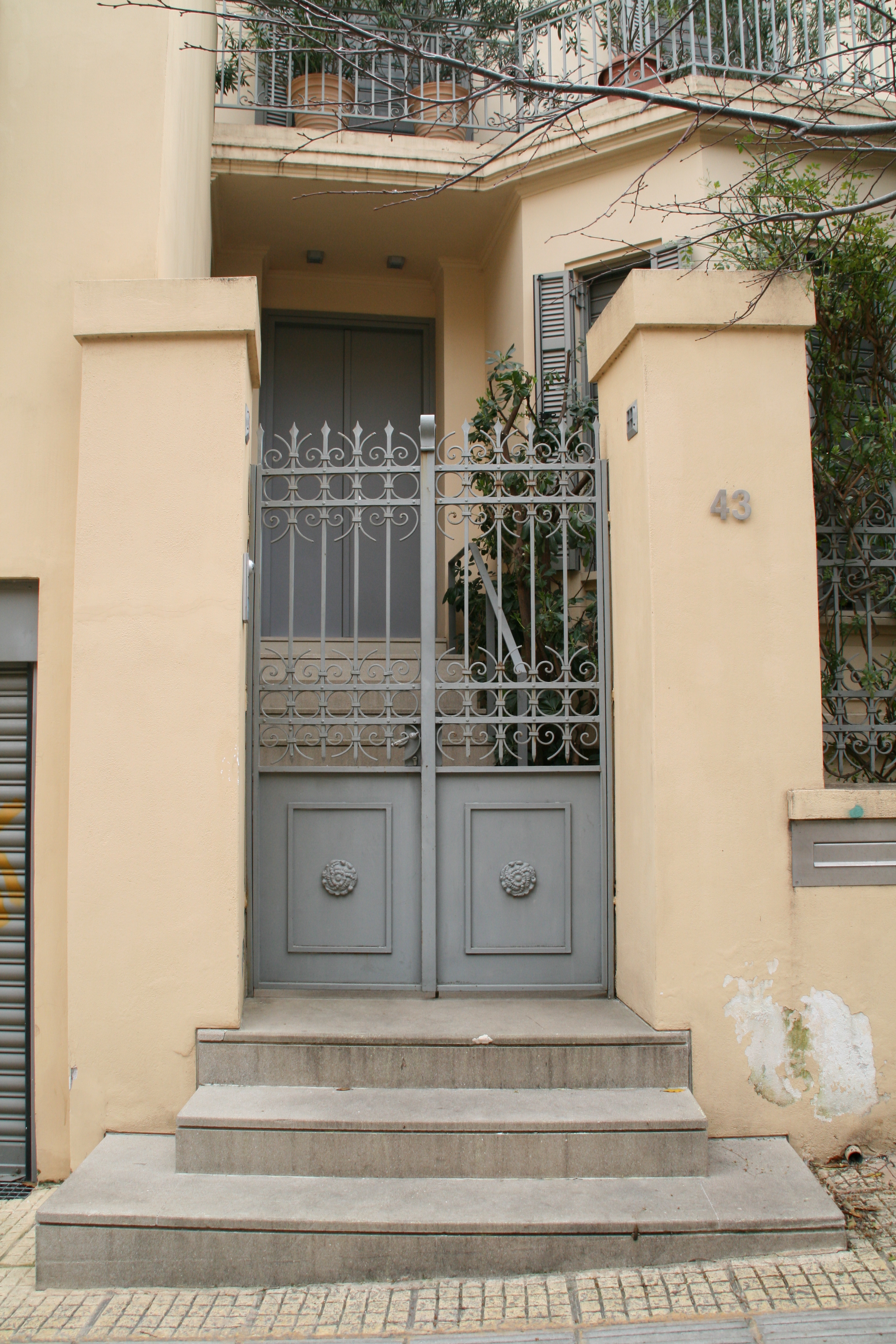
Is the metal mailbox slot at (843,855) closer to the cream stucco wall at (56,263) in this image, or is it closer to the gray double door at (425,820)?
the gray double door at (425,820)

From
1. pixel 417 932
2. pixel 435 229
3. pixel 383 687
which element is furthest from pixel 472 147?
pixel 417 932

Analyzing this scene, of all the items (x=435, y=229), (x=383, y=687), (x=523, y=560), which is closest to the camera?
(x=383, y=687)

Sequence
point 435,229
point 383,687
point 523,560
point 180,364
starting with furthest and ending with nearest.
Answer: point 435,229 < point 523,560 < point 383,687 < point 180,364

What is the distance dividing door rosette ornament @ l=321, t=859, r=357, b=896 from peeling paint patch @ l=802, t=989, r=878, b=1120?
6.69ft

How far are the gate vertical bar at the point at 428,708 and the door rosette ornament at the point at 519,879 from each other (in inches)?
13.5

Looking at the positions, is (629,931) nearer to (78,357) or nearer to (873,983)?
(873,983)

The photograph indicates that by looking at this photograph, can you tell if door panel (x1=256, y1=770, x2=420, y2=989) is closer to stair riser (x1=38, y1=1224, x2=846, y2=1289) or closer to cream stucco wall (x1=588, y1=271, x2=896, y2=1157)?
cream stucco wall (x1=588, y1=271, x2=896, y2=1157)

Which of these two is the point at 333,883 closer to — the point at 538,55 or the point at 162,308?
the point at 162,308

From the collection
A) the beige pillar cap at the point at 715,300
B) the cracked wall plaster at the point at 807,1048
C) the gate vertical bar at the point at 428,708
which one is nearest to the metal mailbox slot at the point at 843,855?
the cracked wall plaster at the point at 807,1048

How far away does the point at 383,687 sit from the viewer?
14.2ft

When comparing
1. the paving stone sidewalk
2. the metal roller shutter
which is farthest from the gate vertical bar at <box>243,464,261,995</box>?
the paving stone sidewalk

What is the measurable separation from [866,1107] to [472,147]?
711 centimetres

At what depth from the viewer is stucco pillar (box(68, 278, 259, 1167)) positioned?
381cm

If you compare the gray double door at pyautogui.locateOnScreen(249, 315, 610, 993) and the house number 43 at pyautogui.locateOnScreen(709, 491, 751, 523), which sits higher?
the house number 43 at pyautogui.locateOnScreen(709, 491, 751, 523)
